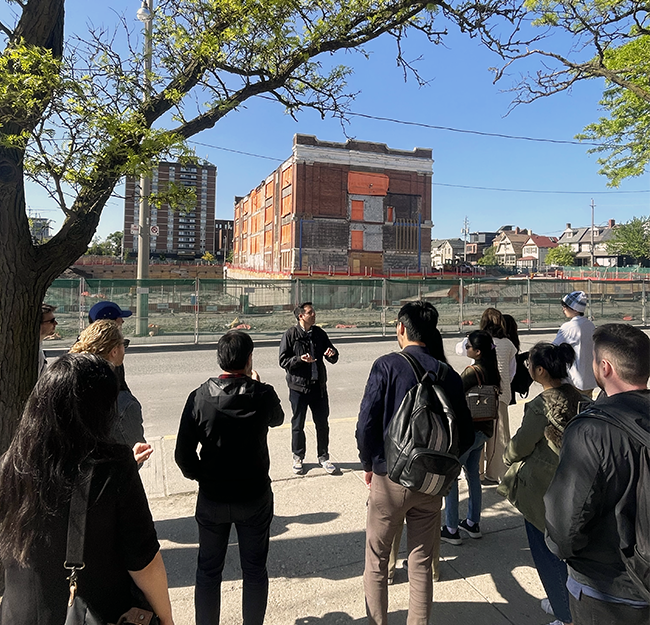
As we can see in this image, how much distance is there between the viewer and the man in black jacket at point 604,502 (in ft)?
5.43

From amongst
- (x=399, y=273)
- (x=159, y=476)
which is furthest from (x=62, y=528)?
(x=399, y=273)

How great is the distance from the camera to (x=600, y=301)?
2122 cm

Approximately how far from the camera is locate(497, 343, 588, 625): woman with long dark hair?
2.56 m

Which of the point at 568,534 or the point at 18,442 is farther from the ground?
the point at 18,442

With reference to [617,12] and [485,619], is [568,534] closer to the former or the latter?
[485,619]

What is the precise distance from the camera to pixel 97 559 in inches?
56.4

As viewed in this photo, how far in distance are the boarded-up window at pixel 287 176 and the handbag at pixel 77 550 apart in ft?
153

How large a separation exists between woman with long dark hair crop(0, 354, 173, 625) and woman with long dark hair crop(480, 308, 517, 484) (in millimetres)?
3818

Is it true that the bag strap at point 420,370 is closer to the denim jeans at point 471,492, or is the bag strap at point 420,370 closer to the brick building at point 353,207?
the denim jeans at point 471,492

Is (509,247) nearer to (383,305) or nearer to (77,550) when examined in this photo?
(383,305)

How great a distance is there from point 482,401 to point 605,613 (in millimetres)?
2045

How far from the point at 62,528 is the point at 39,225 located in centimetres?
297

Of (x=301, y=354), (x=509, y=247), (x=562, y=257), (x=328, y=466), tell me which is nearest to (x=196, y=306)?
(x=301, y=354)

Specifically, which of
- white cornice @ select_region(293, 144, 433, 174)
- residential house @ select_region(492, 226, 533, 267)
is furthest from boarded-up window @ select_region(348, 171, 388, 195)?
residential house @ select_region(492, 226, 533, 267)
